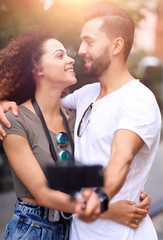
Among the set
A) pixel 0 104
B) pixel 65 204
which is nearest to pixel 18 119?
pixel 0 104

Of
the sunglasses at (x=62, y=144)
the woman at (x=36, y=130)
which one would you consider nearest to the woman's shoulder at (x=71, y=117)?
the woman at (x=36, y=130)

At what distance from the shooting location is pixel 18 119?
236 centimetres

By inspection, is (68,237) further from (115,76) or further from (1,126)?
(115,76)

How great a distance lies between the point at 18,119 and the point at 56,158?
311mm

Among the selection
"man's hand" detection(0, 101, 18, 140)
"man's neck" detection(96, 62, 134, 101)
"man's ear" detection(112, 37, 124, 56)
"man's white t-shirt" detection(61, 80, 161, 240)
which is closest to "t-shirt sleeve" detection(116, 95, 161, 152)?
"man's white t-shirt" detection(61, 80, 161, 240)

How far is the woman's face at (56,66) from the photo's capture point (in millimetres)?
2475

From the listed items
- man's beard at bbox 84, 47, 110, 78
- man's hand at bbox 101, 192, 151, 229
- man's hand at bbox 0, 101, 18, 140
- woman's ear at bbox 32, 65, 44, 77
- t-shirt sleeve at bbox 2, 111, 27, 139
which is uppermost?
man's beard at bbox 84, 47, 110, 78

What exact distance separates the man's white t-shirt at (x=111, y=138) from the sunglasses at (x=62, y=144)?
3.4 inches

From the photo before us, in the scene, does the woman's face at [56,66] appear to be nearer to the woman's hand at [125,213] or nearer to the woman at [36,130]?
the woman at [36,130]

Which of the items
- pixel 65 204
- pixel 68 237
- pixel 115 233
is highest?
pixel 65 204

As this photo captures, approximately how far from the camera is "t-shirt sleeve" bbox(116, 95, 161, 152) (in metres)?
1.87

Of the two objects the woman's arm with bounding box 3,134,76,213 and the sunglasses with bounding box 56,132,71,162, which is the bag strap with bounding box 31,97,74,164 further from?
the woman's arm with bounding box 3,134,76,213

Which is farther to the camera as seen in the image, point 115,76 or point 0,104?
point 0,104

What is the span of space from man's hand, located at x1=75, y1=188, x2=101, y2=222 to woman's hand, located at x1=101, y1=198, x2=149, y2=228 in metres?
0.68
